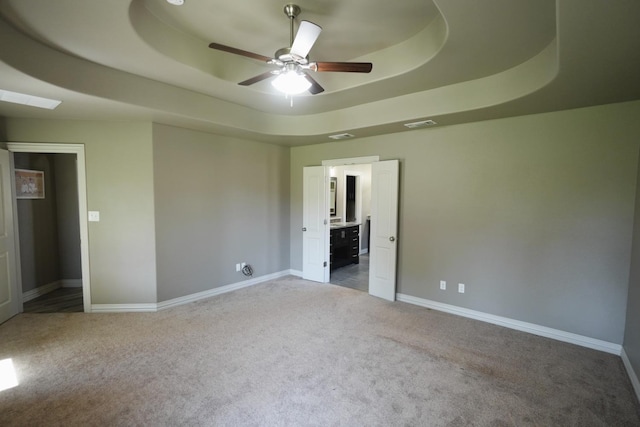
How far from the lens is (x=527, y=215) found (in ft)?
11.1

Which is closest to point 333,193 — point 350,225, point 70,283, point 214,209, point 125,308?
point 350,225

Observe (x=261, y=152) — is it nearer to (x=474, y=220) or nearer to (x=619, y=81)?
(x=474, y=220)

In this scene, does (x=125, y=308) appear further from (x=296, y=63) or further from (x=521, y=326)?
(x=521, y=326)

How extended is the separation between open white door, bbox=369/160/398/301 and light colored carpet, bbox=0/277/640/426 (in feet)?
2.41

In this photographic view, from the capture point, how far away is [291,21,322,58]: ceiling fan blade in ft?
6.27

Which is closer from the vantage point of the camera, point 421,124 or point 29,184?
point 421,124

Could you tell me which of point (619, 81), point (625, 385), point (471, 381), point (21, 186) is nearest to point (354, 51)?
point (619, 81)

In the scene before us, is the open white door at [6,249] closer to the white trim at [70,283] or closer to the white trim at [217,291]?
the white trim at [70,283]

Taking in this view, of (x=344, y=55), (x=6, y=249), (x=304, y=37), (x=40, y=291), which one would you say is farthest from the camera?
(x=40, y=291)

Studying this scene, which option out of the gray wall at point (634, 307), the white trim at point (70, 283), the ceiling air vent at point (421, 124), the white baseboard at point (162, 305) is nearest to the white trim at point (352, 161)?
the ceiling air vent at point (421, 124)

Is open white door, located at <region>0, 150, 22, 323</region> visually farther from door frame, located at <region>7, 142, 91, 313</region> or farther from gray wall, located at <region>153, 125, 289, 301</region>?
gray wall, located at <region>153, 125, 289, 301</region>

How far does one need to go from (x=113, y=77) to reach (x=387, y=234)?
3.82 m

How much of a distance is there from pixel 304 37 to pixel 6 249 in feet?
14.2

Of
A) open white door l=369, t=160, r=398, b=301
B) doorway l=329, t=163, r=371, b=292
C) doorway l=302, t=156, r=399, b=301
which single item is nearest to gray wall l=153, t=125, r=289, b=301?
doorway l=302, t=156, r=399, b=301
